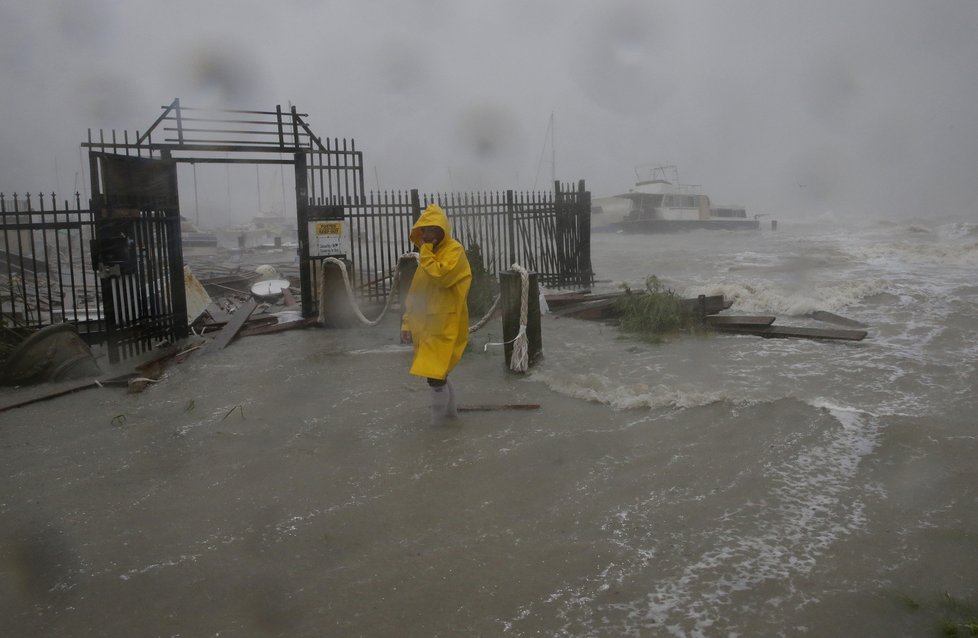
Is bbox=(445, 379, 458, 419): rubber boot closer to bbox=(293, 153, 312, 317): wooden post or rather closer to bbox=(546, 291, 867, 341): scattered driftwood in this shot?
bbox=(546, 291, 867, 341): scattered driftwood

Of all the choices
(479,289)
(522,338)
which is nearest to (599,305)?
(479,289)

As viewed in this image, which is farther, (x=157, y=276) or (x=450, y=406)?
(x=157, y=276)

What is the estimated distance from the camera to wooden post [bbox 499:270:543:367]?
720 cm

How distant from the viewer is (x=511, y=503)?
159 inches

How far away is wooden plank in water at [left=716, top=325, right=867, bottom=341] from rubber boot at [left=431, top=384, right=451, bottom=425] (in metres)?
5.08

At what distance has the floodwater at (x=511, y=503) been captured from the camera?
297cm

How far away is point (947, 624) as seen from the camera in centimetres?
276

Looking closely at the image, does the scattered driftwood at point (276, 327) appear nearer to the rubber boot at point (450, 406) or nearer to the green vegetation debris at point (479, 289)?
the green vegetation debris at point (479, 289)

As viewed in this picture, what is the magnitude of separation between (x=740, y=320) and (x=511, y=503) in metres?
6.15

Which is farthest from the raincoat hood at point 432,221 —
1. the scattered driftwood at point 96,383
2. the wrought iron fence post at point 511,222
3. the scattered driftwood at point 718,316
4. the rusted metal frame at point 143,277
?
the wrought iron fence post at point 511,222

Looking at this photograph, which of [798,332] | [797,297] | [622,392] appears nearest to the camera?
[622,392]

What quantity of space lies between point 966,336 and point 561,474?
7005 millimetres

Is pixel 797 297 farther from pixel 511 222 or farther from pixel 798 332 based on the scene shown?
pixel 511 222

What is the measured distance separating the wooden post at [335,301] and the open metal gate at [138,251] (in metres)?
1.98
